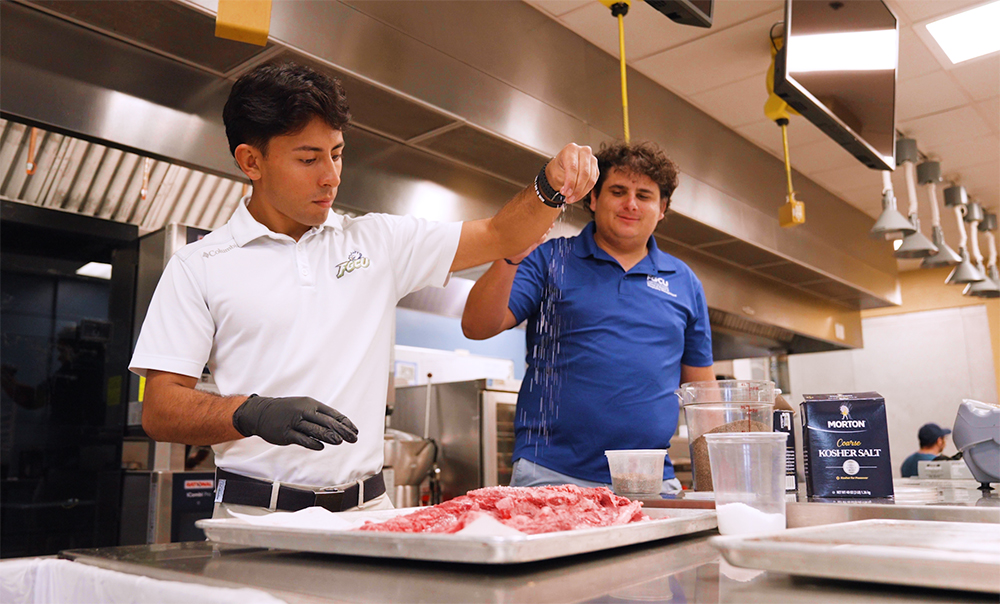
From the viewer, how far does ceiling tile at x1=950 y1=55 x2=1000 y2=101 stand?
12.0ft

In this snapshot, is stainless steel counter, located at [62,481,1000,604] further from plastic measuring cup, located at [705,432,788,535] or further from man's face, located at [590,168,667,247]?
man's face, located at [590,168,667,247]

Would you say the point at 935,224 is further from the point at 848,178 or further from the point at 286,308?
the point at 286,308

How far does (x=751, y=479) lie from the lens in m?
1.03

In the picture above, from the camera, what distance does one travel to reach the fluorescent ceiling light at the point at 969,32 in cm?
324

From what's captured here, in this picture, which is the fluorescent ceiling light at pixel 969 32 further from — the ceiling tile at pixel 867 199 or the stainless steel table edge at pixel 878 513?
the stainless steel table edge at pixel 878 513

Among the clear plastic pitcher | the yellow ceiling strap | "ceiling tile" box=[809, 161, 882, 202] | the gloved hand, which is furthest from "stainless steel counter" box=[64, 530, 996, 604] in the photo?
"ceiling tile" box=[809, 161, 882, 202]

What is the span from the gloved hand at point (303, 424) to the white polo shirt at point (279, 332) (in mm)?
189

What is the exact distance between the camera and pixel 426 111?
96.8 inches

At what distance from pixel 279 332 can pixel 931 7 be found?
3.10 meters

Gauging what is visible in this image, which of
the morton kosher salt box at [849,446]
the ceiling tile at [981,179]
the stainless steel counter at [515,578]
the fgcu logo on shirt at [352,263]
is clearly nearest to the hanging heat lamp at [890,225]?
the ceiling tile at [981,179]

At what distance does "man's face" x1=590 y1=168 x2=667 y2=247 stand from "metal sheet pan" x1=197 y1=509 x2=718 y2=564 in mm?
1135

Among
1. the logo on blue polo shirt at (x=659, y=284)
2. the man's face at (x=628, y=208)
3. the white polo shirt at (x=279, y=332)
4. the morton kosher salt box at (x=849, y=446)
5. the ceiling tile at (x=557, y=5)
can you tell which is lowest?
the morton kosher salt box at (x=849, y=446)

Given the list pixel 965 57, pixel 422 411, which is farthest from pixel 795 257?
pixel 422 411

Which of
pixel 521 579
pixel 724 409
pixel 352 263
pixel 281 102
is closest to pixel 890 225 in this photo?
pixel 724 409
